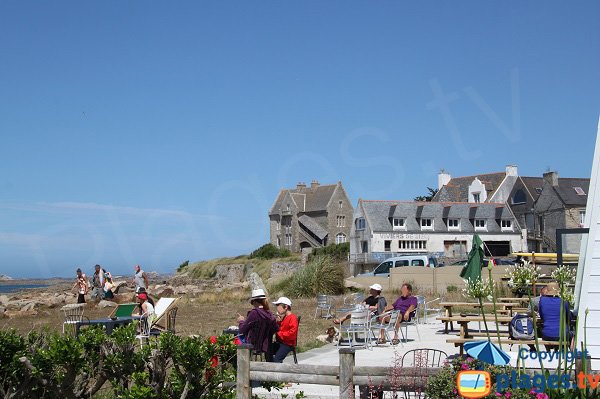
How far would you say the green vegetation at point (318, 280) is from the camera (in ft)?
91.9

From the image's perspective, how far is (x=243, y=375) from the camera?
24.9 feet

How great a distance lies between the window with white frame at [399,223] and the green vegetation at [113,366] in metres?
57.5

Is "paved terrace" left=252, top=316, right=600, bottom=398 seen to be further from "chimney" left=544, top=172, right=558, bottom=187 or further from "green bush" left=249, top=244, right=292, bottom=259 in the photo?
"green bush" left=249, top=244, right=292, bottom=259

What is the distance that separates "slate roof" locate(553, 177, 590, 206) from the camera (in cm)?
6150

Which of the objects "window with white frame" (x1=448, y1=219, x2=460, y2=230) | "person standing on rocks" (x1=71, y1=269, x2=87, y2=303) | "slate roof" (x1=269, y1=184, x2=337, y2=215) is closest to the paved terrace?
"person standing on rocks" (x1=71, y1=269, x2=87, y2=303)

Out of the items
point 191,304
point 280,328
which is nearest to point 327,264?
point 191,304

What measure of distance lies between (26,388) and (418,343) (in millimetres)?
8581

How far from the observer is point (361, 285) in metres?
30.6

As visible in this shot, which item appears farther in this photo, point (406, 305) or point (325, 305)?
point (325, 305)

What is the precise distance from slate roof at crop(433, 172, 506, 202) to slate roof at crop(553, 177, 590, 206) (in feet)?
29.6

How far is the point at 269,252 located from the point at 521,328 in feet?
244

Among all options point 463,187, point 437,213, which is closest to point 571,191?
point 437,213

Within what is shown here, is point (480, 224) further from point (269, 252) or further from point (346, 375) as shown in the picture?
point (346, 375)

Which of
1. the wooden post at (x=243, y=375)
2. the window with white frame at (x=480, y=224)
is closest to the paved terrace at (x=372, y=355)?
the wooden post at (x=243, y=375)
